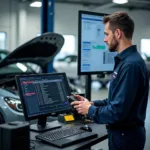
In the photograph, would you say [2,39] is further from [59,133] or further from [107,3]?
[59,133]

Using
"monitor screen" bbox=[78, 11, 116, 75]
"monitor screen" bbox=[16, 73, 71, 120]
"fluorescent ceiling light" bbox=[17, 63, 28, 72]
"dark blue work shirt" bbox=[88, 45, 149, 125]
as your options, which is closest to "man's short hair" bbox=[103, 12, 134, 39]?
"dark blue work shirt" bbox=[88, 45, 149, 125]

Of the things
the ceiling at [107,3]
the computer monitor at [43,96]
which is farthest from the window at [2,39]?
the computer monitor at [43,96]

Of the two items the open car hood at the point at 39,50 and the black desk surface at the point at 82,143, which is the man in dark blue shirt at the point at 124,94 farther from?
the open car hood at the point at 39,50

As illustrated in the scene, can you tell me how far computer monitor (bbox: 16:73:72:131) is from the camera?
2039mm

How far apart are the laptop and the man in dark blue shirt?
0.23 m

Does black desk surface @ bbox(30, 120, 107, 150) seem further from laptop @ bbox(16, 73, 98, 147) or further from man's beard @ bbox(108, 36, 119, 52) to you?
man's beard @ bbox(108, 36, 119, 52)

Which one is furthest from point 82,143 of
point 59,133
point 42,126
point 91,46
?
point 91,46

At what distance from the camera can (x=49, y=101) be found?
2.18 meters

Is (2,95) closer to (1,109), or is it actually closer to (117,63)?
(1,109)

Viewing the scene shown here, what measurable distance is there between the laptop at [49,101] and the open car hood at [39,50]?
25.9 inches

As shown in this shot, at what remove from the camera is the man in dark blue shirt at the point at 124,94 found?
168cm

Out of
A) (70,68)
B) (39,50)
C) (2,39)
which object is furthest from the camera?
(2,39)

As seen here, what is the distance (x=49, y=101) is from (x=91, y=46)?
0.78 meters

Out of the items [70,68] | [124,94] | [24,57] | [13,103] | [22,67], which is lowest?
[70,68]
